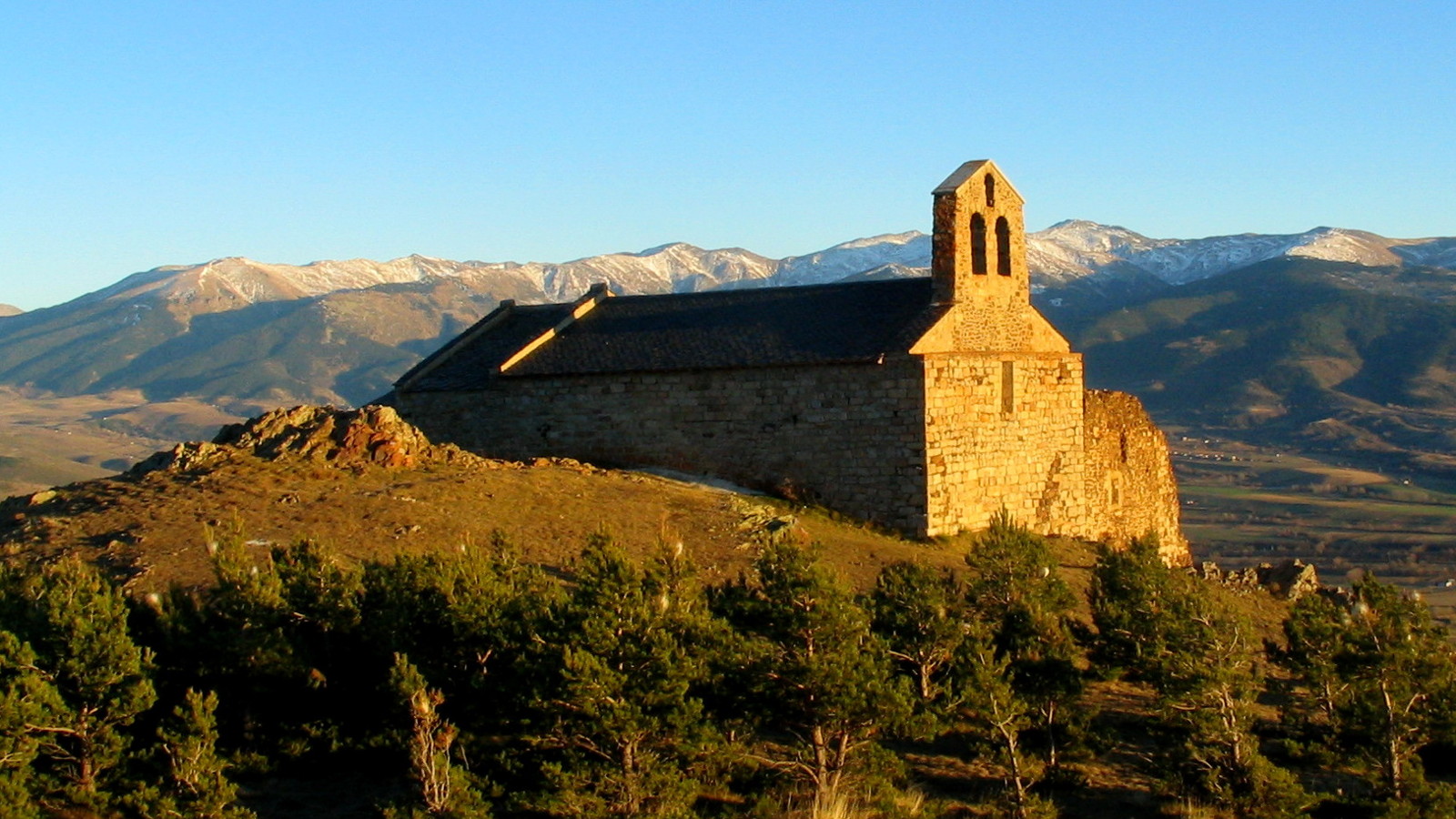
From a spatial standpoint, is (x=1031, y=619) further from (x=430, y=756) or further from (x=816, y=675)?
(x=430, y=756)

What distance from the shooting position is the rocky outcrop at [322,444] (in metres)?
25.9

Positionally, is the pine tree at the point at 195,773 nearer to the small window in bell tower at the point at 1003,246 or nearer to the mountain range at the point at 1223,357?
the small window in bell tower at the point at 1003,246

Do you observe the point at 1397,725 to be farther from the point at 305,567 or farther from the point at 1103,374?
the point at 1103,374

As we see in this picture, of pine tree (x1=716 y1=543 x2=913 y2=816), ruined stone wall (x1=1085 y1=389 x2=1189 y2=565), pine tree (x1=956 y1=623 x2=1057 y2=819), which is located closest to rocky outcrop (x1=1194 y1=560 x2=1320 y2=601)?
ruined stone wall (x1=1085 y1=389 x2=1189 y2=565)

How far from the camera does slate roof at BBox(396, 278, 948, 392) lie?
95.9 feet

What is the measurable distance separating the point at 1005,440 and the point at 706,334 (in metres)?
6.72

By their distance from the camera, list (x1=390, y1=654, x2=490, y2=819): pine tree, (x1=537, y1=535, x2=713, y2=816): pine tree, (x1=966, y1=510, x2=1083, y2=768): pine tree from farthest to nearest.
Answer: (x1=966, y1=510, x2=1083, y2=768): pine tree < (x1=537, y1=535, x2=713, y2=816): pine tree < (x1=390, y1=654, x2=490, y2=819): pine tree

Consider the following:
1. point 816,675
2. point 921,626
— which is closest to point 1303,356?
point 921,626

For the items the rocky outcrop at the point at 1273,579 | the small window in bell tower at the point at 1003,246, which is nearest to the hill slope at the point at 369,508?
the rocky outcrop at the point at 1273,579

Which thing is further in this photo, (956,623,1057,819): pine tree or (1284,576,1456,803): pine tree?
(1284,576,1456,803): pine tree

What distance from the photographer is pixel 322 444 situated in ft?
86.4

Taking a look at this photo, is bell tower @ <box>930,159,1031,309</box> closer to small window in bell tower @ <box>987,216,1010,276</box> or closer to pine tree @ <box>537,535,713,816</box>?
small window in bell tower @ <box>987,216,1010,276</box>

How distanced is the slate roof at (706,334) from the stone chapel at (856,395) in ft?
0.19

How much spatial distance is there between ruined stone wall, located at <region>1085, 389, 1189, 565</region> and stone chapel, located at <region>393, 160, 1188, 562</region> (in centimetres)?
8
